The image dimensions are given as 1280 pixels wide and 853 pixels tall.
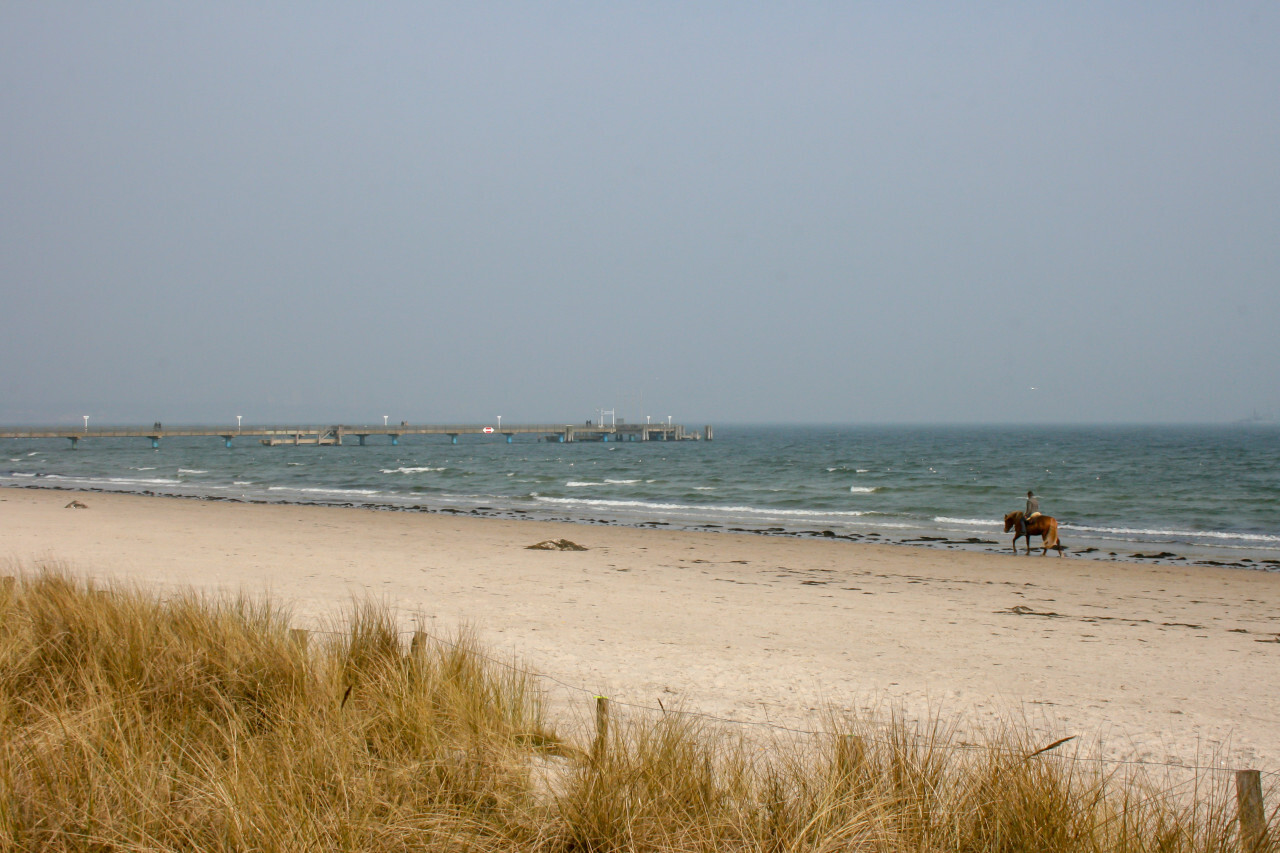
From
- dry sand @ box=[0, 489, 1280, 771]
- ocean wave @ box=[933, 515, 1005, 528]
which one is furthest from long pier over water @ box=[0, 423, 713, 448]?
ocean wave @ box=[933, 515, 1005, 528]

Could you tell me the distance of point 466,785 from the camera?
368 centimetres

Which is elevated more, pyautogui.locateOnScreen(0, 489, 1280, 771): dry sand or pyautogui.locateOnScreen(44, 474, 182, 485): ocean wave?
pyautogui.locateOnScreen(0, 489, 1280, 771): dry sand

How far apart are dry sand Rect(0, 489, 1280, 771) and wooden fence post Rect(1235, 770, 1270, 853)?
156 cm

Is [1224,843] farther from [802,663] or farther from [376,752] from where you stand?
[802,663]

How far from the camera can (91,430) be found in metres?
96.0

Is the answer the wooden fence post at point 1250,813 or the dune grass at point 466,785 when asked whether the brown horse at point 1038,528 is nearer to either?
the dune grass at point 466,785

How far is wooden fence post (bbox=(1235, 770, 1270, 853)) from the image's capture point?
9.73ft

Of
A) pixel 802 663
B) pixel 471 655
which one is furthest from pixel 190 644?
pixel 802 663

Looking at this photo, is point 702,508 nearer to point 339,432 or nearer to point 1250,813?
point 1250,813

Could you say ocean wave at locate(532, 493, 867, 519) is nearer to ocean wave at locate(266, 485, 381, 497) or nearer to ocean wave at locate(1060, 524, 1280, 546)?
ocean wave at locate(1060, 524, 1280, 546)

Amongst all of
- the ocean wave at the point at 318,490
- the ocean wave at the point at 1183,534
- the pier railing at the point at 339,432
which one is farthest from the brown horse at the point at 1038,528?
the pier railing at the point at 339,432

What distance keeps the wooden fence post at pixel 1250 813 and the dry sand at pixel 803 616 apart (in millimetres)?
1556

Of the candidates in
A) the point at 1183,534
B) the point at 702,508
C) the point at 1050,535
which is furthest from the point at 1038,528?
the point at 702,508

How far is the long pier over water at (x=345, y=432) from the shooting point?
96500 millimetres
